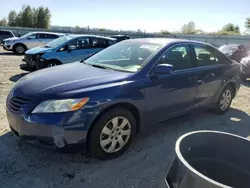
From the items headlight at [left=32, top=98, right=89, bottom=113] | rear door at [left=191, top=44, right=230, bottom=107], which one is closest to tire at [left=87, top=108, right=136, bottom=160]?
headlight at [left=32, top=98, right=89, bottom=113]

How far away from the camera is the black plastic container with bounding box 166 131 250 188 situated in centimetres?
195

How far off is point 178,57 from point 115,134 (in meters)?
1.76

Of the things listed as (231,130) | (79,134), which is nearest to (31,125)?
(79,134)

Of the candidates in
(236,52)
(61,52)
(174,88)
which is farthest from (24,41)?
(174,88)

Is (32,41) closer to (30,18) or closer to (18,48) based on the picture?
(18,48)

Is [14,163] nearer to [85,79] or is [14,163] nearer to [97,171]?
[97,171]

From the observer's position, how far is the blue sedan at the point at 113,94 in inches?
112

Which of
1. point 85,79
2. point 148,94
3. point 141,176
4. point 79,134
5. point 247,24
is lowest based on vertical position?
point 141,176

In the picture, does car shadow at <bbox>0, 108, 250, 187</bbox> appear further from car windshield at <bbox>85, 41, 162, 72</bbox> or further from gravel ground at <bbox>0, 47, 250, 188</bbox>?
car windshield at <bbox>85, 41, 162, 72</bbox>

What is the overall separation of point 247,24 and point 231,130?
50.8 meters

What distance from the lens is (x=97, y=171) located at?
3000 millimetres

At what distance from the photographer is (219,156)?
6.79 ft

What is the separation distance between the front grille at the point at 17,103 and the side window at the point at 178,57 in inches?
76.6

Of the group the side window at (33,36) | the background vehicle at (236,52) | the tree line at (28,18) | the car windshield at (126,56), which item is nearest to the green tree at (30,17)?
A: the tree line at (28,18)
